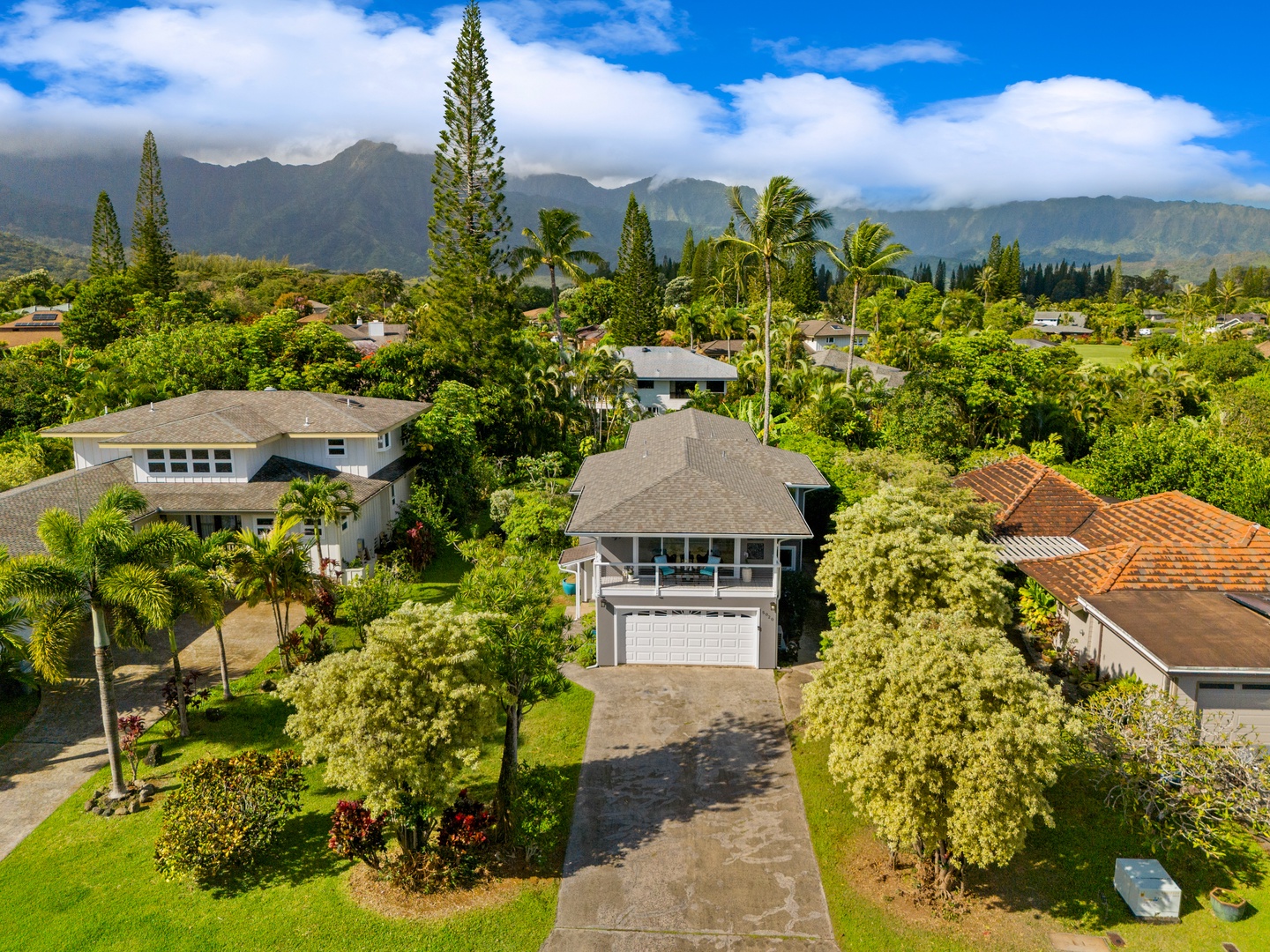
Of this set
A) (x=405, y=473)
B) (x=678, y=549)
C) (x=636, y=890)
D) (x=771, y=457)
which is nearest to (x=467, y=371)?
(x=405, y=473)

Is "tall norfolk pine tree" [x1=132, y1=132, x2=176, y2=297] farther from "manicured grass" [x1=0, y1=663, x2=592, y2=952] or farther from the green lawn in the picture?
the green lawn

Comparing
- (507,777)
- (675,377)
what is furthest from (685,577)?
(675,377)

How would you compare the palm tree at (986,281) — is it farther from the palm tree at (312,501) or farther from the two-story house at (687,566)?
the palm tree at (312,501)

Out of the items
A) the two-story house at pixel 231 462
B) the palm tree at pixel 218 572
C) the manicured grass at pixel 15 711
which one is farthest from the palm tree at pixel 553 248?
the manicured grass at pixel 15 711

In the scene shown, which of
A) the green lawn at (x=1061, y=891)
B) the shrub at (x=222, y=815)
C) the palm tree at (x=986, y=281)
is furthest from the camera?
the palm tree at (x=986, y=281)

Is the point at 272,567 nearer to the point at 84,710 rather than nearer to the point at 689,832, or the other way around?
the point at 84,710

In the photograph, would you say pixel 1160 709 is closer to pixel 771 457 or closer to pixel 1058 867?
pixel 1058 867
